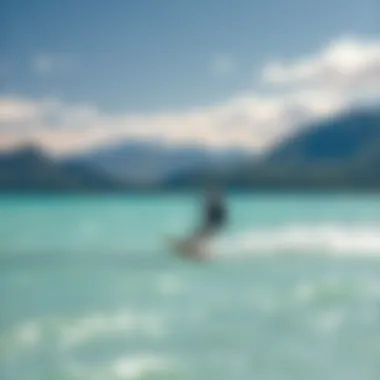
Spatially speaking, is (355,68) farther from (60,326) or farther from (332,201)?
(60,326)

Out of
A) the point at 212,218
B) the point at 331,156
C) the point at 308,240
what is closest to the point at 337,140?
the point at 331,156

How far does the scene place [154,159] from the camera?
6.66ft

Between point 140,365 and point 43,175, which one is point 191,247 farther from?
point 43,175

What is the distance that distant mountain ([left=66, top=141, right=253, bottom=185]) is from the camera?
6.65ft

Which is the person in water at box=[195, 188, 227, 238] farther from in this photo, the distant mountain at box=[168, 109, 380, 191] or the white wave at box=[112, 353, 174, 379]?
the white wave at box=[112, 353, 174, 379]

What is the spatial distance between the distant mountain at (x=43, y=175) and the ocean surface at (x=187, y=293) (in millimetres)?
35

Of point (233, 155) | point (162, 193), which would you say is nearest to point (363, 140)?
point (233, 155)

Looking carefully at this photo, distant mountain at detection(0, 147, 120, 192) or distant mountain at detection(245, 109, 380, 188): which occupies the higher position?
distant mountain at detection(0, 147, 120, 192)

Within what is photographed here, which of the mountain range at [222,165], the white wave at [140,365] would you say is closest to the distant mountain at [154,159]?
the mountain range at [222,165]

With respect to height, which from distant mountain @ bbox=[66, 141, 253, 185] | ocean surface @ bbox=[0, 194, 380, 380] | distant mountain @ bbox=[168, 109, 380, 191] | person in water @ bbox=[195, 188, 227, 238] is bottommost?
ocean surface @ bbox=[0, 194, 380, 380]

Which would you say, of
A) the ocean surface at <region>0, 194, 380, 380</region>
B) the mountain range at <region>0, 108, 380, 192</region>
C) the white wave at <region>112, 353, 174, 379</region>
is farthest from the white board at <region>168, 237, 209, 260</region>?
the white wave at <region>112, 353, 174, 379</region>

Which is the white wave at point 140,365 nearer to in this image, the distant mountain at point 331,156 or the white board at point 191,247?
the white board at point 191,247

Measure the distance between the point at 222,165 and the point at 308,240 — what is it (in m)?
0.30

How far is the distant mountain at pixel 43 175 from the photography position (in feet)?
6.72
